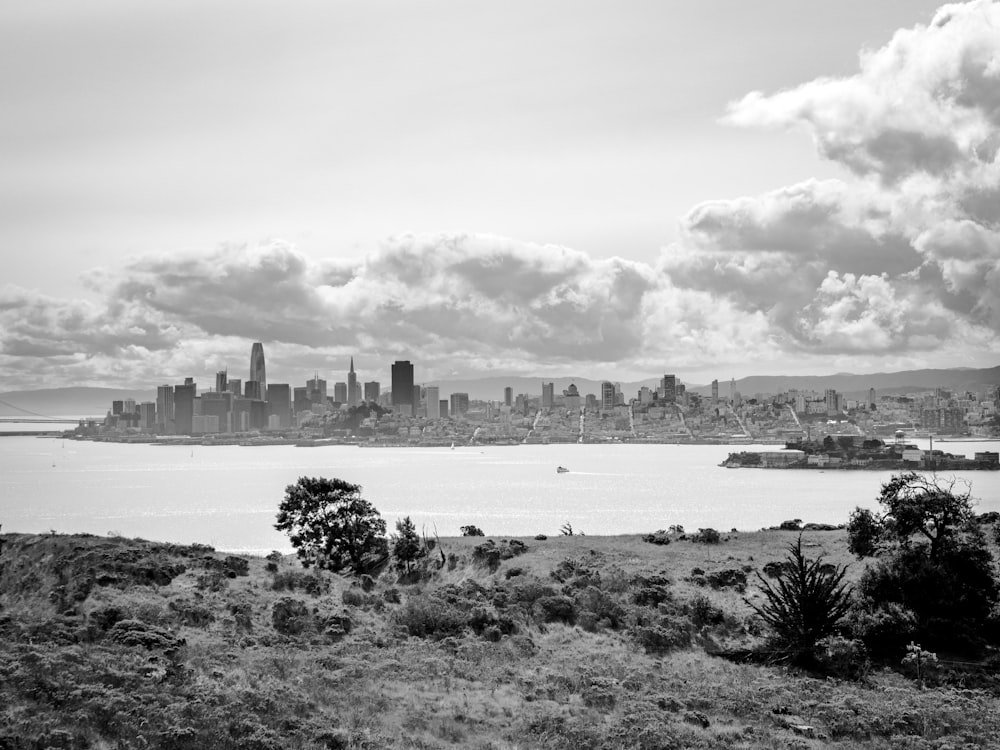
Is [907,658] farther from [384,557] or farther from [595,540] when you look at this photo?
[384,557]

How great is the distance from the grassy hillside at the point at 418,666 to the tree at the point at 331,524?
27.6ft

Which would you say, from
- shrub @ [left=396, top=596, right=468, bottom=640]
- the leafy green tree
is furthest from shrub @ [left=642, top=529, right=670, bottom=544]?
shrub @ [left=396, top=596, right=468, bottom=640]

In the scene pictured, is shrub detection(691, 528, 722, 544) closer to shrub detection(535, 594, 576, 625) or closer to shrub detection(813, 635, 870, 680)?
shrub detection(535, 594, 576, 625)

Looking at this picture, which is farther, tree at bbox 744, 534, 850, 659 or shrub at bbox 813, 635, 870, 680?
tree at bbox 744, 534, 850, 659

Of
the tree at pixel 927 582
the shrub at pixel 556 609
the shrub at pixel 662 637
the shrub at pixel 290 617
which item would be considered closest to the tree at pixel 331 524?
the shrub at pixel 290 617

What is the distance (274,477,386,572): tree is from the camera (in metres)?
44.2

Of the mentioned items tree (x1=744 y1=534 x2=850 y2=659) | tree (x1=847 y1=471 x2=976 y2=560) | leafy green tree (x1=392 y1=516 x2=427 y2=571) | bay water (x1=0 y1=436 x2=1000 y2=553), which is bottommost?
bay water (x1=0 y1=436 x2=1000 y2=553)

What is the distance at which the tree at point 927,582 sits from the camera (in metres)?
24.4

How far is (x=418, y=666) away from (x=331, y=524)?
2595cm

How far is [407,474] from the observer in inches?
7466

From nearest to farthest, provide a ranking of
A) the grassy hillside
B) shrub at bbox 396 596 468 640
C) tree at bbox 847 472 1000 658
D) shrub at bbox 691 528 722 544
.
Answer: the grassy hillside, tree at bbox 847 472 1000 658, shrub at bbox 396 596 468 640, shrub at bbox 691 528 722 544

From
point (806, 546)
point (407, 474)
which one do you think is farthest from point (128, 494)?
point (806, 546)

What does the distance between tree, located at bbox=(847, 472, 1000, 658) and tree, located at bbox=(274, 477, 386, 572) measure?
1010 inches

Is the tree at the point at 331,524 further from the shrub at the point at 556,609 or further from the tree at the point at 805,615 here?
the tree at the point at 805,615
